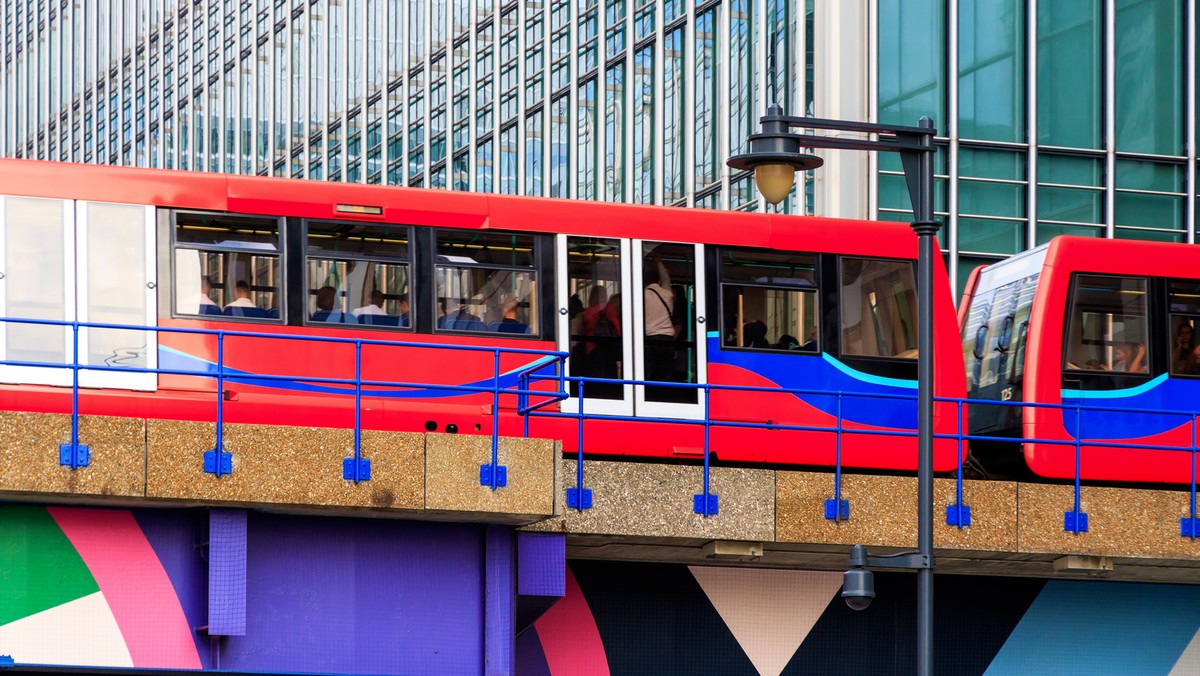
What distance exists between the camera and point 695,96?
35.2 metres

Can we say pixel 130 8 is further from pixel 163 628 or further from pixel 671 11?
pixel 163 628

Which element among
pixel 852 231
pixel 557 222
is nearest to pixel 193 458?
pixel 557 222

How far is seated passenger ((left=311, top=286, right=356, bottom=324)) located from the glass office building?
14.3 m

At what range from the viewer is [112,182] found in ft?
53.6

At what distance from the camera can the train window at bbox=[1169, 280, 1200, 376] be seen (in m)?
18.7

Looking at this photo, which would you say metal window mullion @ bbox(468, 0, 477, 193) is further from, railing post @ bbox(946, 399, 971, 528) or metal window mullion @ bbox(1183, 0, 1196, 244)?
railing post @ bbox(946, 399, 971, 528)

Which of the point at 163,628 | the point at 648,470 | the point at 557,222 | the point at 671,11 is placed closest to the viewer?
the point at 163,628

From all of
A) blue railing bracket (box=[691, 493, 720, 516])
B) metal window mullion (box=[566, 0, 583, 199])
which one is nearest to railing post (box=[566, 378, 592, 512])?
blue railing bracket (box=[691, 493, 720, 516])

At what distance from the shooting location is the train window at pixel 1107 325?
1842cm

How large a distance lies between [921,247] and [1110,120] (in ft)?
61.4

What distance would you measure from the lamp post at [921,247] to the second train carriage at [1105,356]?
5256mm

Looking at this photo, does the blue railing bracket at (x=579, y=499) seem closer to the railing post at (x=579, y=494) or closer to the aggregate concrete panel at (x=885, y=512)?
the railing post at (x=579, y=494)

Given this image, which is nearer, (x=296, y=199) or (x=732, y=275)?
(x=296, y=199)

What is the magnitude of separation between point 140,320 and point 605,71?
23619mm
